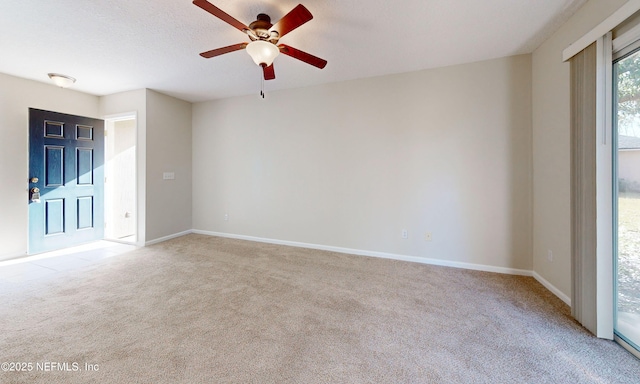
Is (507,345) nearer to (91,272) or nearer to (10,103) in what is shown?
(91,272)

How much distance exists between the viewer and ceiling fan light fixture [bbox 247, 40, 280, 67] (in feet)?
6.52

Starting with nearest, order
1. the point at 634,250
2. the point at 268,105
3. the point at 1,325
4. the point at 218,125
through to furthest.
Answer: the point at 634,250, the point at 1,325, the point at 268,105, the point at 218,125

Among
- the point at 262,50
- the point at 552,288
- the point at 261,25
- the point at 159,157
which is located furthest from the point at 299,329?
the point at 159,157

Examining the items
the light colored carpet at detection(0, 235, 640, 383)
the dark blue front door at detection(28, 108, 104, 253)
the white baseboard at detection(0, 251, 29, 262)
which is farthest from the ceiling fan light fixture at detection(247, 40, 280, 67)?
the white baseboard at detection(0, 251, 29, 262)

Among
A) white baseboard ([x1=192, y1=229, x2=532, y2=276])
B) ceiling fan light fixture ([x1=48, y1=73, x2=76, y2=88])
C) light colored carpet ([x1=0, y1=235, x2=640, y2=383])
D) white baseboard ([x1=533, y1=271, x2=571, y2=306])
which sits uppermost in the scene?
ceiling fan light fixture ([x1=48, y1=73, x2=76, y2=88])

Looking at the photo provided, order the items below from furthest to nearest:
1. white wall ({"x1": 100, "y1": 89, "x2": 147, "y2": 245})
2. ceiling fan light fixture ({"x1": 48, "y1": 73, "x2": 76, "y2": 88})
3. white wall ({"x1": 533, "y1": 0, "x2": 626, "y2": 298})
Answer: white wall ({"x1": 100, "y1": 89, "x2": 147, "y2": 245}) → ceiling fan light fixture ({"x1": 48, "y1": 73, "x2": 76, "y2": 88}) → white wall ({"x1": 533, "y1": 0, "x2": 626, "y2": 298})

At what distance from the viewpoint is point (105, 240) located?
14.4ft

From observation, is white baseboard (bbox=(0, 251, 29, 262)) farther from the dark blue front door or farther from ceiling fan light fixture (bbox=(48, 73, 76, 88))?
ceiling fan light fixture (bbox=(48, 73, 76, 88))

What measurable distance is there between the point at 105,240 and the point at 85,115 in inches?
90.4

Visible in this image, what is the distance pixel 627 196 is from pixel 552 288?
1235mm

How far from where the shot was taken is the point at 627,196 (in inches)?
67.8

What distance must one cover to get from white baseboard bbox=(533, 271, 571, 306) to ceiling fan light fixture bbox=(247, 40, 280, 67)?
355 centimetres

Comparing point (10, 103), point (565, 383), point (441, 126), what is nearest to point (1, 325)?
point (10, 103)

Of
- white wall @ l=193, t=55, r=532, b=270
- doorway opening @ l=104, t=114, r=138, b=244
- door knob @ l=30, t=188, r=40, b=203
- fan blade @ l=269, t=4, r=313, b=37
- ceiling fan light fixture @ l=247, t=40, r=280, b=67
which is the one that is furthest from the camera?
doorway opening @ l=104, t=114, r=138, b=244
